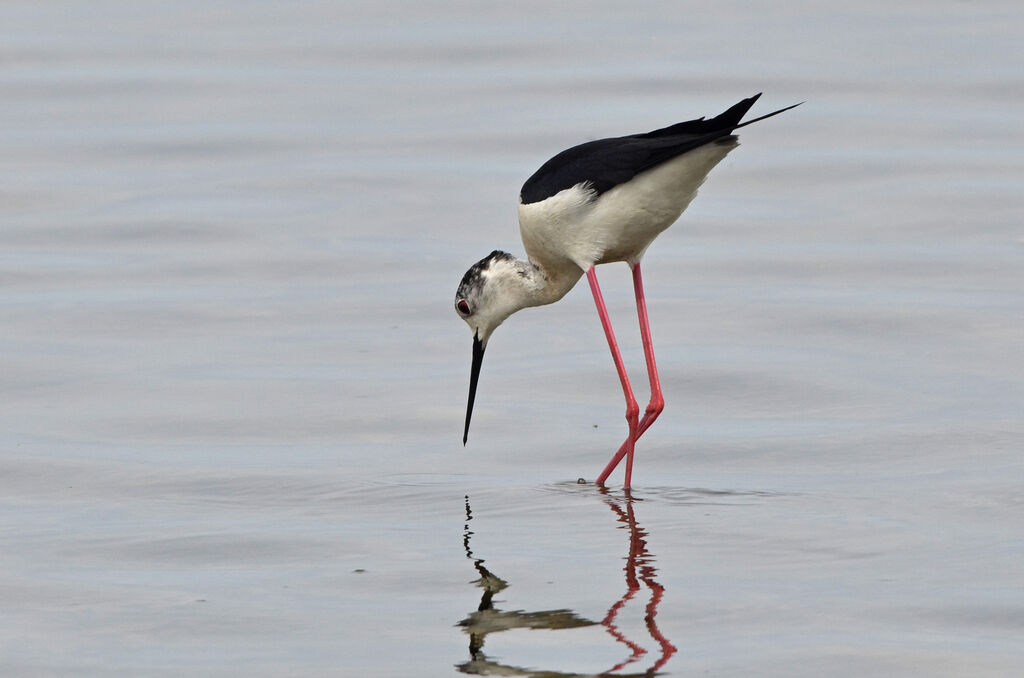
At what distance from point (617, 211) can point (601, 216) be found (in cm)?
7

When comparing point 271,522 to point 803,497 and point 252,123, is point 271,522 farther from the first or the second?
point 252,123

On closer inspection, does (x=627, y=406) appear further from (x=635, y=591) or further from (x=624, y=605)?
(x=624, y=605)

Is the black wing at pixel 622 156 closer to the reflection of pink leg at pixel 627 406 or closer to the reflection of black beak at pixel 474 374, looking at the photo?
the reflection of pink leg at pixel 627 406

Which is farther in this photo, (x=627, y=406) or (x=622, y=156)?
(x=627, y=406)

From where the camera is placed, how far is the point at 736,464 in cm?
696

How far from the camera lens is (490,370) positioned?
8.65 m

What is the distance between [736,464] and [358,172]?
6.28 m

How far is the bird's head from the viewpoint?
Result: 773cm

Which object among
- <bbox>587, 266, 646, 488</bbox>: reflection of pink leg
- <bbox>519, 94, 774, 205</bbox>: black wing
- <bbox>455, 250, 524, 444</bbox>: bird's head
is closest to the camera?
<bbox>519, 94, 774, 205</bbox>: black wing

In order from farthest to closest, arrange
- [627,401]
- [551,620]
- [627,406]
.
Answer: [627,406] → [627,401] → [551,620]

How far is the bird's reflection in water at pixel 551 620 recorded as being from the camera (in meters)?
4.80

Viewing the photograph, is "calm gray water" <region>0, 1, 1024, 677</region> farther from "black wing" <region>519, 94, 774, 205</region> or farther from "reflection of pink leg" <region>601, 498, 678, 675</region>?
"black wing" <region>519, 94, 774, 205</region>

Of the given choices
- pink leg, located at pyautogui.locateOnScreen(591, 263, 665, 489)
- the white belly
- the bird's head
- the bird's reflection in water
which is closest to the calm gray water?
the bird's reflection in water

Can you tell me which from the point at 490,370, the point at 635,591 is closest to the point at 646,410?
the point at 490,370
